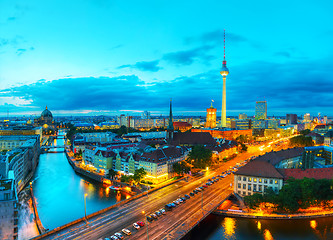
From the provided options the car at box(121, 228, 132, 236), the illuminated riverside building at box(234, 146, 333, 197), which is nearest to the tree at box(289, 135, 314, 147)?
the illuminated riverside building at box(234, 146, 333, 197)

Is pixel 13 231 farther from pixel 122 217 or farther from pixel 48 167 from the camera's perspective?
pixel 48 167

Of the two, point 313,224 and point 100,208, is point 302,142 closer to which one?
point 313,224

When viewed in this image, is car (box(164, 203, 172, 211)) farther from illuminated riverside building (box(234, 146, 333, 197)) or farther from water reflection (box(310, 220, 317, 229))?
water reflection (box(310, 220, 317, 229))

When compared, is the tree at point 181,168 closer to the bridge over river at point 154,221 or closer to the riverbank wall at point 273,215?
the bridge over river at point 154,221

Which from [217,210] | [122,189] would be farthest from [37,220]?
[217,210]

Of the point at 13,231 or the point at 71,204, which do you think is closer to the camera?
the point at 13,231

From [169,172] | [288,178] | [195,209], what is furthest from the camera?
[169,172]
